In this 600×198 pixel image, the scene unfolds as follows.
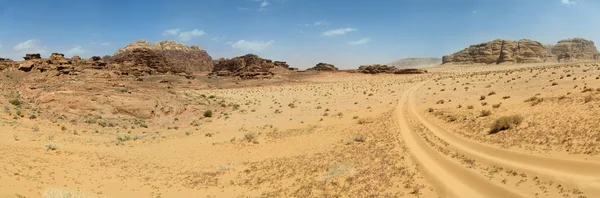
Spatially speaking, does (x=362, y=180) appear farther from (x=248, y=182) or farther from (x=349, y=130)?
(x=349, y=130)

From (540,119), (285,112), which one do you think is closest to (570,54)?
(285,112)

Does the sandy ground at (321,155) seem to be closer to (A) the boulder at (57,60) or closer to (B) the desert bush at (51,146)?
(B) the desert bush at (51,146)

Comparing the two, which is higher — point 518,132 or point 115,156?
point 518,132

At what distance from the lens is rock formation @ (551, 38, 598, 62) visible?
437 feet

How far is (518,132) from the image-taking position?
437 inches

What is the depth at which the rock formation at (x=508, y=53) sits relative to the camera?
116 metres

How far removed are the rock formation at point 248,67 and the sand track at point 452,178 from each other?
71.3 m

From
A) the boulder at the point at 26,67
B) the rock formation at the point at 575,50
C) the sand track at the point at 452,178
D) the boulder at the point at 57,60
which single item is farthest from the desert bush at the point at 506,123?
the rock formation at the point at 575,50

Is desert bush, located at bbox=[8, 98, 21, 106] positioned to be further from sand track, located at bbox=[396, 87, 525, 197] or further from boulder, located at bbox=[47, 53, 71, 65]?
sand track, located at bbox=[396, 87, 525, 197]

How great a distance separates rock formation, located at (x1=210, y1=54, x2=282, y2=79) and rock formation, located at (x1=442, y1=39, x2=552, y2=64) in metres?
72.0

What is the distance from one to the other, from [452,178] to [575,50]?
176159 mm

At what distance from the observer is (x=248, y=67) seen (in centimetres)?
8944

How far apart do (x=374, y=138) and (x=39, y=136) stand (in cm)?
1648

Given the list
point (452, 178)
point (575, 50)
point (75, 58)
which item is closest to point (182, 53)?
point (75, 58)
